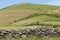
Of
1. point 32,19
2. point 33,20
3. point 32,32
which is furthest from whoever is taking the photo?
point 32,19

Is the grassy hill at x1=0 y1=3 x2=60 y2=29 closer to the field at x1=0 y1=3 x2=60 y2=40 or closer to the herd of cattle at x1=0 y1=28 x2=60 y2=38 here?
the field at x1=0 y1=3 x2=60 y2=40

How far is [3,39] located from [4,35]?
97.5 inches

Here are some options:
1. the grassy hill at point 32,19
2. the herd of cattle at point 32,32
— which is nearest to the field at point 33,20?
the grassy hill at point 32,19

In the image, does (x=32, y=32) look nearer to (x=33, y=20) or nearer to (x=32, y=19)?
(x=33, y=20)

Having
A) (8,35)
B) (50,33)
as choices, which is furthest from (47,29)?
(8,35)

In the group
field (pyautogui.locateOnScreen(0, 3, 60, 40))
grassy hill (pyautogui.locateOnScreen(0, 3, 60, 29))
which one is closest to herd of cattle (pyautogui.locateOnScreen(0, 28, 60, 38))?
field (pyautogui.locateOnScreen(0, 3, 60, 40))

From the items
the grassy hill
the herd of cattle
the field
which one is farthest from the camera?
the grassy hill

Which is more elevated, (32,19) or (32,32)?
(32,32)

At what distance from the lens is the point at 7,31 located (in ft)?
102

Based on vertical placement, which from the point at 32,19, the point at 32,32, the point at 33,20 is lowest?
the point at 32,19

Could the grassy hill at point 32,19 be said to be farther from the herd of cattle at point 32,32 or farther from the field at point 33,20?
the herd of cattle at point 32,32

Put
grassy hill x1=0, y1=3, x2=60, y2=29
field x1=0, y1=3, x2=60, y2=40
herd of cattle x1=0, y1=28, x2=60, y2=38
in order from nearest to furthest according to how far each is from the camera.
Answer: herd of cattle x1=0, y1=28, x2=60, y2=38 < field x1=0, y1=3, x2=60, y2=40 < grassy hill x1=0, y1=3, x2=60, y2=29

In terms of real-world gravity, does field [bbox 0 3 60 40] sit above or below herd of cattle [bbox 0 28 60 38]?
below

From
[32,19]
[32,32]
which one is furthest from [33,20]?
[32,32]
